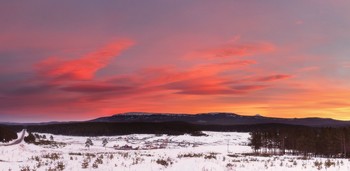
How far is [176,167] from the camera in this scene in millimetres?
22344

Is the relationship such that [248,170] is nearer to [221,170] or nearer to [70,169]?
[221,170]

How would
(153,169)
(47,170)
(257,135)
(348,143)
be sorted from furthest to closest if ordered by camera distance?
(257,135) → (348,143) → (153,169) → (47,170)

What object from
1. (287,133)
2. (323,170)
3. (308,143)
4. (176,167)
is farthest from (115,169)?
(287,133)

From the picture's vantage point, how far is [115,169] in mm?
21281

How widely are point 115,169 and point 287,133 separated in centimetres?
9875

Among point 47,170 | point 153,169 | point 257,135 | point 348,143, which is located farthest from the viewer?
point 257,135

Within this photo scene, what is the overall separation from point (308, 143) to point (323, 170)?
83.5m

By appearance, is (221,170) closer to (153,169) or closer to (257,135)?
(153,169)

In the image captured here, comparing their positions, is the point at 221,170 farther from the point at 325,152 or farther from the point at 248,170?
the point at 325,152

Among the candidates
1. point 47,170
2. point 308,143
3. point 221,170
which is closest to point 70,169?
point 47,170

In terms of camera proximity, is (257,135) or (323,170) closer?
(323,170)

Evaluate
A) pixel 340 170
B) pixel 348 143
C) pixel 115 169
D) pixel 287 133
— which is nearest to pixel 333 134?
pixel 348 143

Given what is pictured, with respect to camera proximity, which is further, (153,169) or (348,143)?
(348,143)

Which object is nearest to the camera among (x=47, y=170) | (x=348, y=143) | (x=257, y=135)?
(x=47, y=170)
